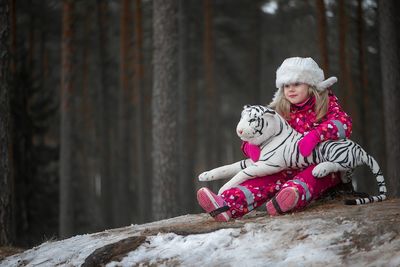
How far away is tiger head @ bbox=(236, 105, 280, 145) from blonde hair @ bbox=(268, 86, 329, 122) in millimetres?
358

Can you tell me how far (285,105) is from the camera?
241 inches

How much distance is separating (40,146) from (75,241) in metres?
10.1

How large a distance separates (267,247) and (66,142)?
9575 mm

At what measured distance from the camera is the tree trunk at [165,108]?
9688 millimetres

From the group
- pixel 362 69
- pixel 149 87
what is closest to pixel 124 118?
pixel 149 87

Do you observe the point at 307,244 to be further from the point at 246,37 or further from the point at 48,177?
the point at 246,37

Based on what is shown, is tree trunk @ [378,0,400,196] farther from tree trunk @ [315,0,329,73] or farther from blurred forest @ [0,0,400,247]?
tree trunk @ [315,0,329,73]

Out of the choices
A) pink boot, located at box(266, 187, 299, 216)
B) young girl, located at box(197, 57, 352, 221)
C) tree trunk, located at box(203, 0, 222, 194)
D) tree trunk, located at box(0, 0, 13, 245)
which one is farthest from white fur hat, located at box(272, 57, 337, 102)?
tree trunk, located at box(203, 0, 222, 194)

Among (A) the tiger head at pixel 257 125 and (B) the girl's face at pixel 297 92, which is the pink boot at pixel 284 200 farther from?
(B) the girl's face at pixel 297 92

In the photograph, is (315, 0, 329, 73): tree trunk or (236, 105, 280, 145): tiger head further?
(315, 0, 329, 73): tree trunk

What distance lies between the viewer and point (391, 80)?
31.5 ft

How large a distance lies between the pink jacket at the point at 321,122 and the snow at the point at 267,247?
3.31ft

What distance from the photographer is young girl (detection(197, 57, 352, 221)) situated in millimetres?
5379

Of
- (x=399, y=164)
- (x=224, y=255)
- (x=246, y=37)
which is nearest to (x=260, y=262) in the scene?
(x=224, y=255)
